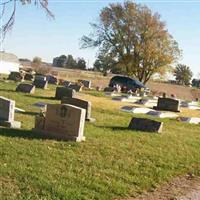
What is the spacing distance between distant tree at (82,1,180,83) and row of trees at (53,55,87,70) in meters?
67.9

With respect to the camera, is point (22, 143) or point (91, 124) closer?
point (22, 143)

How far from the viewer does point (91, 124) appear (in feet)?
54.0

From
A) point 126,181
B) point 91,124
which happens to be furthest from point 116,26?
point 126,181

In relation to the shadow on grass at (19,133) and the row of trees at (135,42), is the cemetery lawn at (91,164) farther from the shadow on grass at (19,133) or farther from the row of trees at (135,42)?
the row of trees at (135,42)

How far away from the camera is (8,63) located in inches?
3066

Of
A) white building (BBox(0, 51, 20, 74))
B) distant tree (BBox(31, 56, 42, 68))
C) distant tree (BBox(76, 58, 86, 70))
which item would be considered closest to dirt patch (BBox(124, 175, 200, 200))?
white building (BBox(0, 51, 20, 74))

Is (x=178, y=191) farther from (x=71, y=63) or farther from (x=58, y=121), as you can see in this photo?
(x=71, y=63)

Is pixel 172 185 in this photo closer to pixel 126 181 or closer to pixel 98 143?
pixel 126 181

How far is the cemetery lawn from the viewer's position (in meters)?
7.97

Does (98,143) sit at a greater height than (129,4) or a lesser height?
lesser

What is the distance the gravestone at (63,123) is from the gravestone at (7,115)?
0.80 metres

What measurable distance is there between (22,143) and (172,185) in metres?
3.47

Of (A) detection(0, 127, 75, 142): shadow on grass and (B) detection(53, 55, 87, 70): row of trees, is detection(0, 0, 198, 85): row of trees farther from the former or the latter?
(B) detection(53, 55, 87, 70): row of trees

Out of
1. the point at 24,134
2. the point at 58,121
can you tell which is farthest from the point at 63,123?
the point at 24,134
